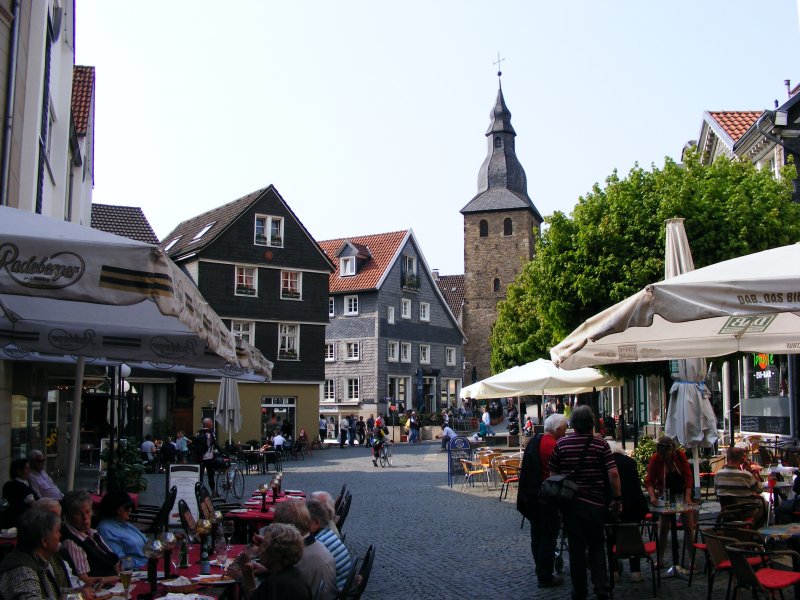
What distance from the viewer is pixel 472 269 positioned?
86.5 m

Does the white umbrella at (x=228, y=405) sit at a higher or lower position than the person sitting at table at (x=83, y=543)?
higher

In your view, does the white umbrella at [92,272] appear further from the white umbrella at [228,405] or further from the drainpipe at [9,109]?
the white umbrella at [228,405]

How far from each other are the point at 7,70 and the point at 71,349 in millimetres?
5134

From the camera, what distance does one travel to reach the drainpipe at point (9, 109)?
12.1 meters

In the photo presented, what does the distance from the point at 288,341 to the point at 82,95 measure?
68.6 feet

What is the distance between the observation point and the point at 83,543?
728cm

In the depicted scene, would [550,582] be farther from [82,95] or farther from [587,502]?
[82,95]

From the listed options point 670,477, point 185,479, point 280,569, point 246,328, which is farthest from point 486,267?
point 280,569

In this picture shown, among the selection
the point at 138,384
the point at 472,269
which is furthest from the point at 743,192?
the point at 472,269

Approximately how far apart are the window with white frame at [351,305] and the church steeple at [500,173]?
31.3 m

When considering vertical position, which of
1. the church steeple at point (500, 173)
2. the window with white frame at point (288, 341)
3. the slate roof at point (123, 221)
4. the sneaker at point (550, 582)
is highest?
the church steeple at point (500, 173)

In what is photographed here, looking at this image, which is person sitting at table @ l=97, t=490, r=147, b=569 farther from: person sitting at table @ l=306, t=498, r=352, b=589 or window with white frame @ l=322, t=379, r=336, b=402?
window with white frame @ l=322, t=379, r=336, b=402

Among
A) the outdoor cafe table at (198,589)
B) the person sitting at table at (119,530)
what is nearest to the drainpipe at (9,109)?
the person sitting at table at (119,530)

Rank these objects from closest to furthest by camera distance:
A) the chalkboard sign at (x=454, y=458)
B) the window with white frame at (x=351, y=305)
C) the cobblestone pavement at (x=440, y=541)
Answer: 1. the cobblestone pavement at (x=440, y=541)
2. the chalkboard sign at (x=454, y=458)
3. the window with white frame at (x=351, y=305)
